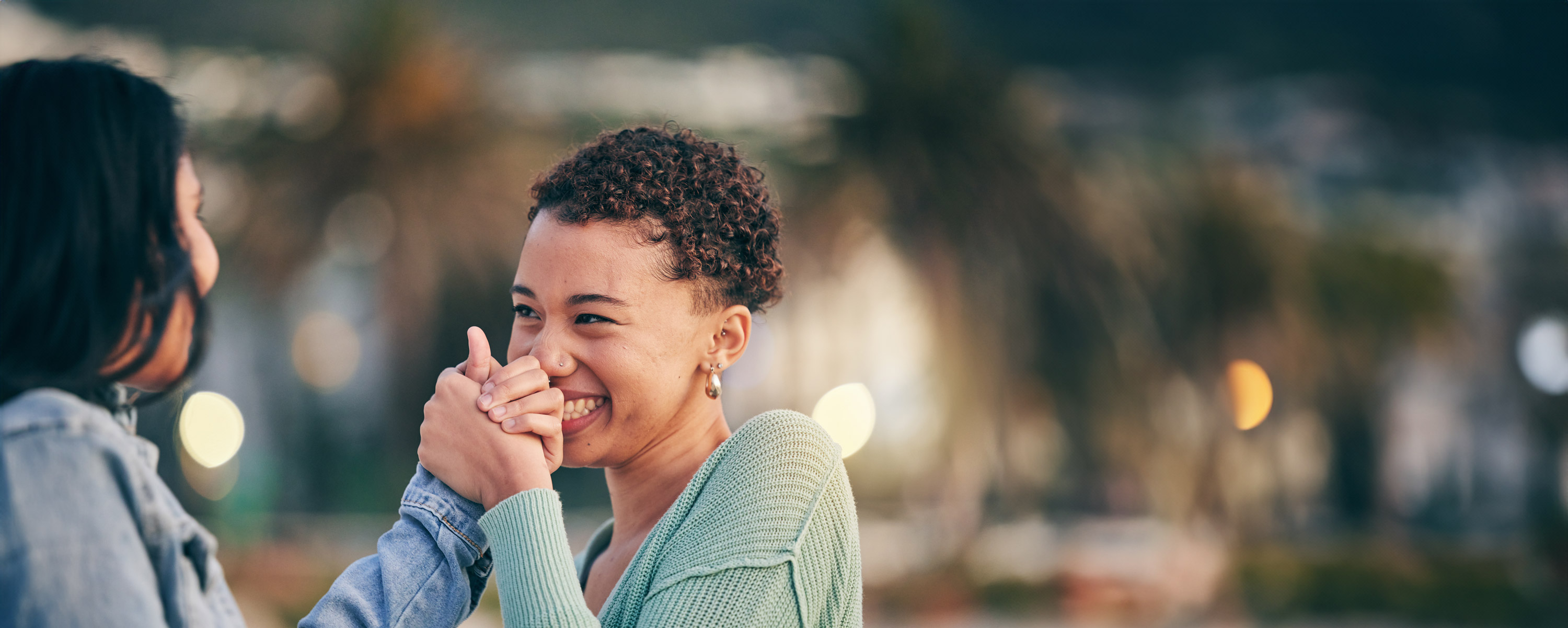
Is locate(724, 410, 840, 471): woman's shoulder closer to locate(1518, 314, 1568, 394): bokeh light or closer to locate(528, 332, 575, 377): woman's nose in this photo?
locate(528, 332, 575, 377): woman's nose

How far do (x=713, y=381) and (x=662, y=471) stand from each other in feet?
0.72

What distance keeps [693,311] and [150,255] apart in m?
0.95

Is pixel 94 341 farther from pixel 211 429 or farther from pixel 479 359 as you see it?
pixel 211 429

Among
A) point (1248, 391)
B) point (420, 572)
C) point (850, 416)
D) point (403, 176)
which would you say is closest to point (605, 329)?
point (420, 572)

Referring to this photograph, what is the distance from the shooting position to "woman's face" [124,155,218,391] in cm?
142

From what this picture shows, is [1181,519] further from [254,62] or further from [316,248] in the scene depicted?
[254,62]

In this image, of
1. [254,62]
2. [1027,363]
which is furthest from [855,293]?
[254,62]

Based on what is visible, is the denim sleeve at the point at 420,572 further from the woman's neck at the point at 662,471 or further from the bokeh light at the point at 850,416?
the bokeh light at the point at 850,416

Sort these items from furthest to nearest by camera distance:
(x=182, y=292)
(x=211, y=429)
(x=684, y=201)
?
(x=211, y=429), (x=684, y=201), (x=182, y=292)

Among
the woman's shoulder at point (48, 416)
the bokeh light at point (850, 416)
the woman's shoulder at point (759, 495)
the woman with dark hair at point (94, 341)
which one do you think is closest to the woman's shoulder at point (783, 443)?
the woman's shoulder at point (759, 495)

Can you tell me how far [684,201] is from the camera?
2027 millimetres

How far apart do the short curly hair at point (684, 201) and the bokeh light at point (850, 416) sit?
56.6 feet

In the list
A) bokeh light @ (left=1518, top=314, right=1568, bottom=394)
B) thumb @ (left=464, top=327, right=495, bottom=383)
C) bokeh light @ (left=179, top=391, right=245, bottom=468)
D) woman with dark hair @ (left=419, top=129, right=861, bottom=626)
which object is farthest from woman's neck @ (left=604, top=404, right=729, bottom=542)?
bokeh light @ (left=1518, top=314, right=1568, bottom=394)

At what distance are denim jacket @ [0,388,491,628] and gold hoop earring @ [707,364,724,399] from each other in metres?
0.97
